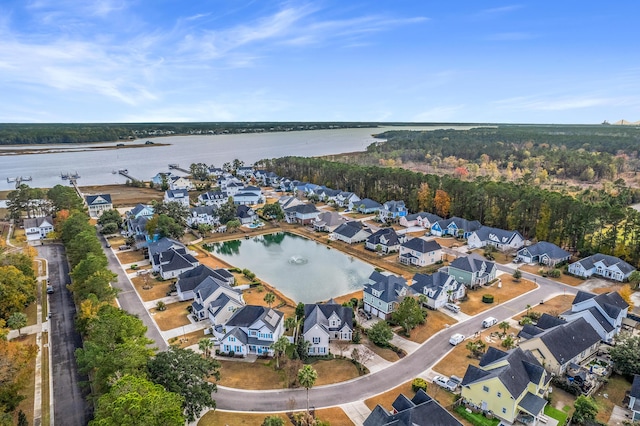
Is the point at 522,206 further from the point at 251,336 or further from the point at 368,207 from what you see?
the point at 251,336

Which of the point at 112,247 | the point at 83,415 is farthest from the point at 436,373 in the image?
the point at 112,247

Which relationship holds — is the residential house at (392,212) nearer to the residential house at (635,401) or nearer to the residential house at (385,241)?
the residential house at (385,241)

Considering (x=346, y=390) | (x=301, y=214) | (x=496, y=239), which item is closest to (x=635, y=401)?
(x=346, y=390)

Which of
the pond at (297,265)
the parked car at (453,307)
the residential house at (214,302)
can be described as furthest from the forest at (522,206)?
the residential house at (214,302)

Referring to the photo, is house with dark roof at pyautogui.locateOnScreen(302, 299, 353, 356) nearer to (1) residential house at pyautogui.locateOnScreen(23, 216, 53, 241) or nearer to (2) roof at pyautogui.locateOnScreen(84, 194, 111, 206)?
(1) residential house at pyautogui.locateOnScreen(23, 216, 53, 241)

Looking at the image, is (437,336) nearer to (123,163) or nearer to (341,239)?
(341,239)

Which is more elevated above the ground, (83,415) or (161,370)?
(161,370)

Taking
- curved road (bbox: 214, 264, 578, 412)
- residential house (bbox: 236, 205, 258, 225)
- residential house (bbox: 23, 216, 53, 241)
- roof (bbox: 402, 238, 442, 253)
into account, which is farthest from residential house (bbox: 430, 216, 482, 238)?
residential house (bbox: 23, 216, 53, 241)
